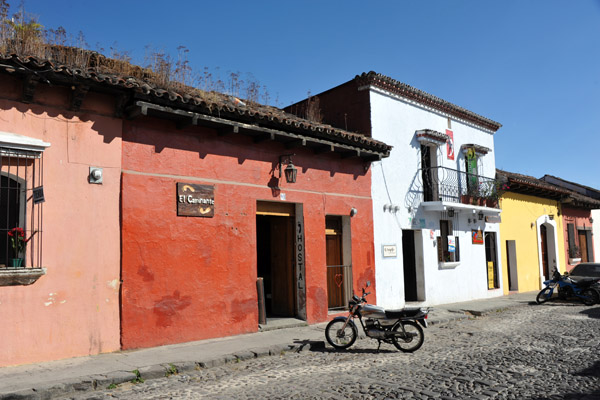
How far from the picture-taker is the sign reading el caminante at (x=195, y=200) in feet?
28.8

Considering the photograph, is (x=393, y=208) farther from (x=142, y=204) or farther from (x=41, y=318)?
(x=41, y=318)

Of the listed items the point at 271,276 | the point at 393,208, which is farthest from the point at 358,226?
the point at 271,276

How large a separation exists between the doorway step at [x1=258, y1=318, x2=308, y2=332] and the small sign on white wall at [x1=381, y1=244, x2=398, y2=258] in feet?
11.2

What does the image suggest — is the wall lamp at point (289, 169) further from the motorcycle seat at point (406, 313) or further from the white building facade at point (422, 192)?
the motorcycle seat at point (406, 313)

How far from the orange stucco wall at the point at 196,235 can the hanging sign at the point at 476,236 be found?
7.59 meters

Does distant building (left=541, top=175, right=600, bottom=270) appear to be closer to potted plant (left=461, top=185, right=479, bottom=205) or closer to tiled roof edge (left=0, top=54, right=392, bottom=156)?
potted plant (left=461, top=185, right=479, bottom=205)

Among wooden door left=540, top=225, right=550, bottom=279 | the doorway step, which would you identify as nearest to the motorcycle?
the doorway step

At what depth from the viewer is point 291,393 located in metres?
5.56

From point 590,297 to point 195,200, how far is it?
1280 centimetres

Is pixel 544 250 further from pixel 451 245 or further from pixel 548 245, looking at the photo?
pixel 451 245

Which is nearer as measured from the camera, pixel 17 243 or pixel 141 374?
pixel 141 374

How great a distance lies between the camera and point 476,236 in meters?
16.8

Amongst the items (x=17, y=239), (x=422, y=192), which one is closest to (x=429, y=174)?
(x=422, y=192)

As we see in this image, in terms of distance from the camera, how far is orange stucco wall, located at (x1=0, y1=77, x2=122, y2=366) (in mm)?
6898
